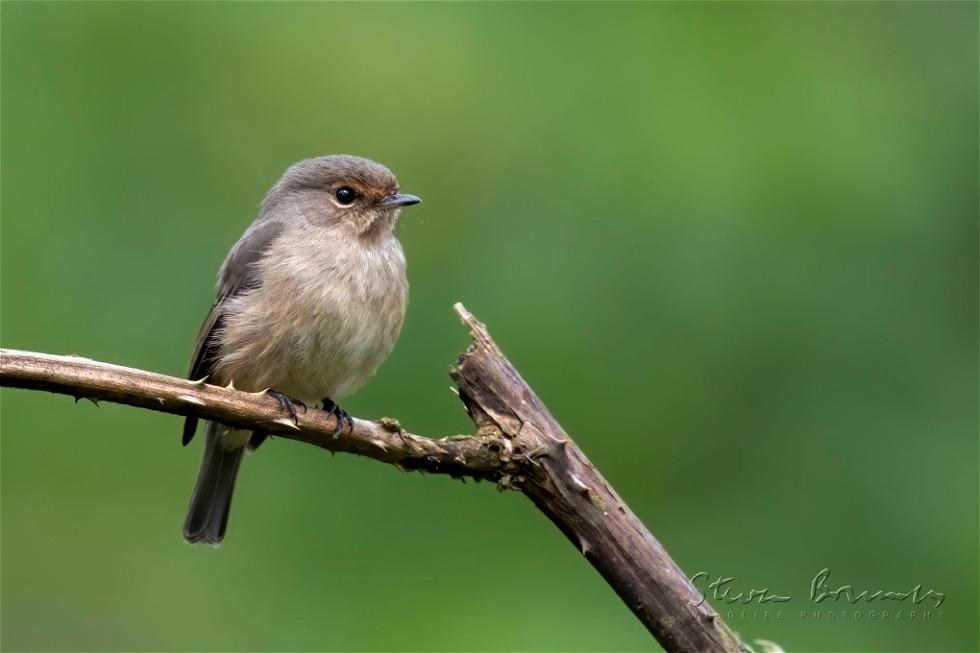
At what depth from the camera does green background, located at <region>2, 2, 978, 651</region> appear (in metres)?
5.68

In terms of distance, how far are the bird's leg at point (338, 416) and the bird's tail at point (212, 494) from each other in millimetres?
889

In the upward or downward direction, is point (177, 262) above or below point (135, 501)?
above

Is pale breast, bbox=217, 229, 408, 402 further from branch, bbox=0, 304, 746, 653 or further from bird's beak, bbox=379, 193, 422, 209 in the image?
branch, bbox=0, 304, 746, 653

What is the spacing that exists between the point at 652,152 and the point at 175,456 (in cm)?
297

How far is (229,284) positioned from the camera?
17.8ft

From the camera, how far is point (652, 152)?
6.02 metres

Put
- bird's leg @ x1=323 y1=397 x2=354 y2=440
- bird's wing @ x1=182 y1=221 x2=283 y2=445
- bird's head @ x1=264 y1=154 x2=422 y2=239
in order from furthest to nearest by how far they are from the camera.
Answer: bird's head @ x1=264 y1=154 x2=422 y2=239
bird's wing @ x1=182 y1=221 x2=283 y2=445
bird's leg @ x1=323 y1=397 x2=354 y2=440

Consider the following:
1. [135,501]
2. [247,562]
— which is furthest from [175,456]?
[247,562]

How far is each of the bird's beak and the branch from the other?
5.42ft

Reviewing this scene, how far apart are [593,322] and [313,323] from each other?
1.54m

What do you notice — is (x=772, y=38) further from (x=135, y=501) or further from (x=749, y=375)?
(x=135, y=501)
